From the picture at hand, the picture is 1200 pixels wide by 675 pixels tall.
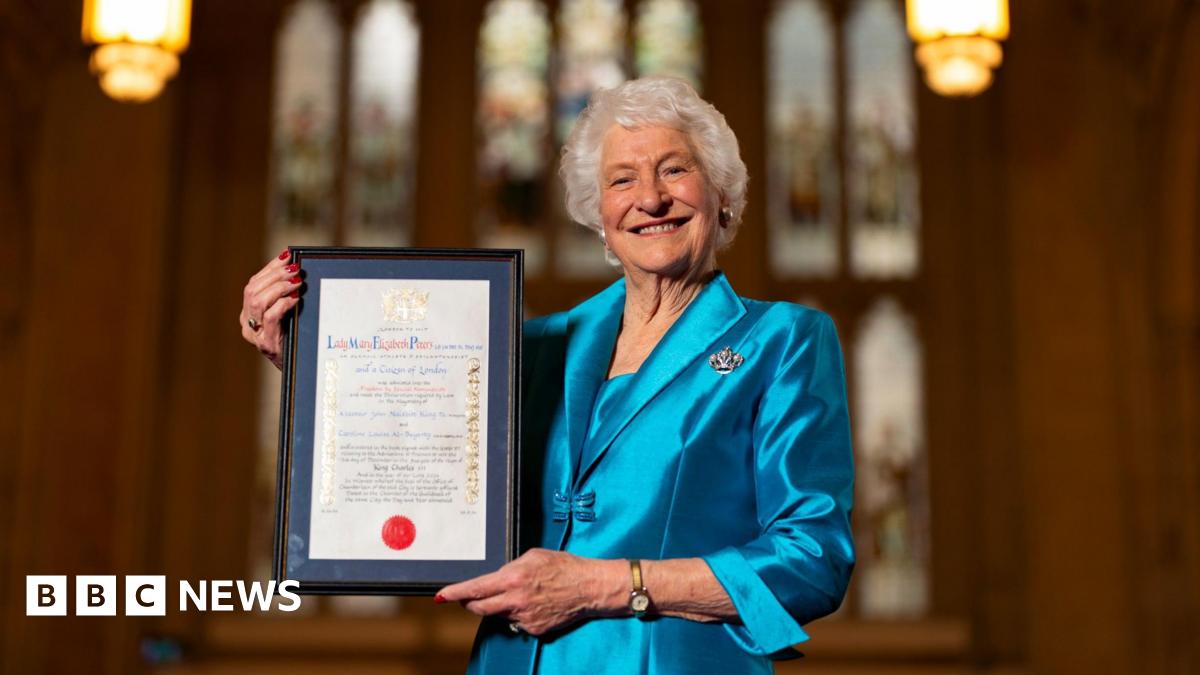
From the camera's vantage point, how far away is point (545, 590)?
6.13 ft

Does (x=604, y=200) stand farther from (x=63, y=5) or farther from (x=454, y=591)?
(x=63, y=5)

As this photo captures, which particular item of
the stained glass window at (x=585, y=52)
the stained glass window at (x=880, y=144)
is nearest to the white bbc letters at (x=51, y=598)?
the stained glass window at (x=585, y=52)

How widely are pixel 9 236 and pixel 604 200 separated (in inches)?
253

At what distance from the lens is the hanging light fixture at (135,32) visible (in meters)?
4.59

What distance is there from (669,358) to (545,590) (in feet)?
1.23

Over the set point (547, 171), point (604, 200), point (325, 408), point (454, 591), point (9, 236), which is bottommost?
point (454, 591)

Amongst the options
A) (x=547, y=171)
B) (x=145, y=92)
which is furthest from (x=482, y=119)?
(x=145, y=92)

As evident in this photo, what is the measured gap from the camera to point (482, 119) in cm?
905

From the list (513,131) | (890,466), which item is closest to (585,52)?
(513,131)

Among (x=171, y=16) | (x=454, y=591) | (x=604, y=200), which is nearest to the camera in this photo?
(x=454, y=591)

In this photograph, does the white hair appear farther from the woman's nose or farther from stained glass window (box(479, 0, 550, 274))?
stained glass window (box(479, 0, 550, 274))

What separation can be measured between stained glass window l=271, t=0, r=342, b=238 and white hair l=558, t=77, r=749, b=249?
695cm

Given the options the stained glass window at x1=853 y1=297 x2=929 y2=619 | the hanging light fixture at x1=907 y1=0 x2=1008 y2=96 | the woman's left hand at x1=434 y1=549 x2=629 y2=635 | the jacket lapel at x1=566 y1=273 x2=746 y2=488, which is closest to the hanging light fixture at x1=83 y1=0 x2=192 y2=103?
the hanging light fixture at x1=907 y1=0 x2=1008 y2=96

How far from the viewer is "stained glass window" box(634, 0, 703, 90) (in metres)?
9.05
